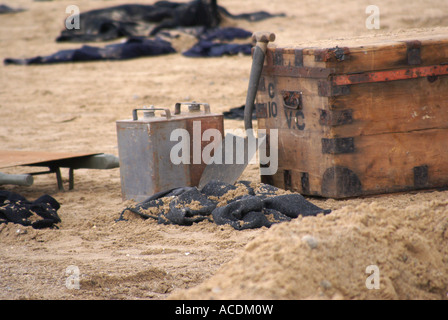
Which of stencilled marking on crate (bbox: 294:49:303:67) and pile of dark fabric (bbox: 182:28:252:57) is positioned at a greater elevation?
pile of dark fabric (bbox: 182:28:252:57)

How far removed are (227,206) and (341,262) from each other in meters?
1.50

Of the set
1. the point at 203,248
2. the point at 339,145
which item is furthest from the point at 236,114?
the point at 203,248

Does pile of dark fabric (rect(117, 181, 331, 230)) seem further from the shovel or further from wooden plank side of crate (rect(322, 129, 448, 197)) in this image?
wooden plank side of crate (rect(322, 129, 448, 197))

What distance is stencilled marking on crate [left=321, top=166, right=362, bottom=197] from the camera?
4.22 m

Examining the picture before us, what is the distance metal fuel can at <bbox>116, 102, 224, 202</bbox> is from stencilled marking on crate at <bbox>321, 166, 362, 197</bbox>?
0.99m

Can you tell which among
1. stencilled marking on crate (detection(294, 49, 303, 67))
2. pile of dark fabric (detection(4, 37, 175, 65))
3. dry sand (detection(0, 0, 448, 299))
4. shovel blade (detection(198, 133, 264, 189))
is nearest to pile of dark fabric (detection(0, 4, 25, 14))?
pile of dark fabric (detection(4, 37, 175, 65))

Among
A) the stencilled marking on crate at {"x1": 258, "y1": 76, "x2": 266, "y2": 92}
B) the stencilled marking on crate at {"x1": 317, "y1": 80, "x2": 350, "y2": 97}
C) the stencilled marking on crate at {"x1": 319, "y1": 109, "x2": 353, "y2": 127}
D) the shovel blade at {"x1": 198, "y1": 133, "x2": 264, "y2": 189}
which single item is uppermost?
the stencilled marking on crate at {"x1": 258, "y1": 76, "x2": 266, "y2": 92}

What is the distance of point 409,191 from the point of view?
14.2ft

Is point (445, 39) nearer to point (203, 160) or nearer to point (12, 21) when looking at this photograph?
point (203, 160)

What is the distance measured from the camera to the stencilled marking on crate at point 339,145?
4.17 metres

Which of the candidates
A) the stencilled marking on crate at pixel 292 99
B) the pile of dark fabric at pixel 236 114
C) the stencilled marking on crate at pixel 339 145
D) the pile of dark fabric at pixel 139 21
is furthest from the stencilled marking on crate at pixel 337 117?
the pile of dark fabric at pixel 139 21

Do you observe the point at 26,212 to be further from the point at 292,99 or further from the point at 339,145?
the point at 339,145

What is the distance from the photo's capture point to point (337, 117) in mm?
4145

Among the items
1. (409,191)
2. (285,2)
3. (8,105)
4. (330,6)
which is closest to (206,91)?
(8,105)
